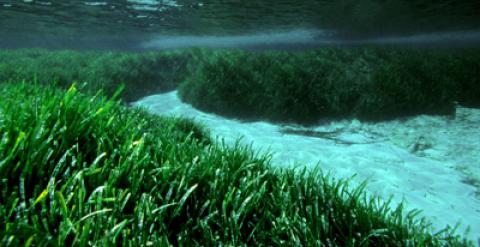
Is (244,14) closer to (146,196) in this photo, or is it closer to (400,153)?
(400,153)

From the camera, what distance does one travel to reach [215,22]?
3178 centimetres

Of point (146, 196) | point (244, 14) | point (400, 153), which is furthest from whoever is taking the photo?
point (244, 14)

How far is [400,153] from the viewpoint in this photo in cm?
750

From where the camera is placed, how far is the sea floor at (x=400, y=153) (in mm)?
5168

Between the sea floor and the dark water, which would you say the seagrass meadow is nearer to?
the sea floor

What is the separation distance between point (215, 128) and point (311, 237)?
696 cm

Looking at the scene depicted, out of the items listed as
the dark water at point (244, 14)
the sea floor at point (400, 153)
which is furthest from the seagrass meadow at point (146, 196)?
the dark water at point (244, 14)

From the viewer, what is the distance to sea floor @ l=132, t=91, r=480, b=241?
5.17 metres

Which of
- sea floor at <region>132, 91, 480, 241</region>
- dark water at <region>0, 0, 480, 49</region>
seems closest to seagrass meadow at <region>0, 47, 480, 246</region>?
sea floor at <region>132, 91, 480, 241</region>

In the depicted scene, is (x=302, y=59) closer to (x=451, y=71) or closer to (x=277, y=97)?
(x=277, y=97)

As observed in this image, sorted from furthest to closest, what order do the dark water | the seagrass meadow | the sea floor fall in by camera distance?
1. the dark water
2. the sea floor
3. the seagrass meadow

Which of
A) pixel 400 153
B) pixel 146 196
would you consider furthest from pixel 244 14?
pixel 146 196

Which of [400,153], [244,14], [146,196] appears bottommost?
[400,153]

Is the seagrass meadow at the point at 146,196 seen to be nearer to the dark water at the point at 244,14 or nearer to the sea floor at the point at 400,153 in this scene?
the sea floor at the point at 400,153
